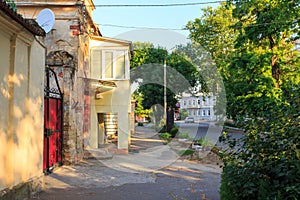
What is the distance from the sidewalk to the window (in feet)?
14.2

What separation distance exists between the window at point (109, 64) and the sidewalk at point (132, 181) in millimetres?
4314

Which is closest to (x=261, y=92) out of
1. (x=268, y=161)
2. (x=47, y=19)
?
(x=47, y=19)

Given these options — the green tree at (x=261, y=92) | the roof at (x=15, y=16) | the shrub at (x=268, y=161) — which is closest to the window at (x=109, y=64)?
the green tree at (x=261, y=92)

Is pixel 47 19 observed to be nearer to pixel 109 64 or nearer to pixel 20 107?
pixel 109 64

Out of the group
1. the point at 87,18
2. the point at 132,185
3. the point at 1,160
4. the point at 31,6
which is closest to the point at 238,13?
the point at 87,18

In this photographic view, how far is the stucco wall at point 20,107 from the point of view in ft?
16.5

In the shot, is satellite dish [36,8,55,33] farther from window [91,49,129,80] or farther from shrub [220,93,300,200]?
shrub [220,93,300,200]

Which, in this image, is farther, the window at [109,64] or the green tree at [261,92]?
the window at [109,64]

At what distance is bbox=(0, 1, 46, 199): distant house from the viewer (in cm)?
498

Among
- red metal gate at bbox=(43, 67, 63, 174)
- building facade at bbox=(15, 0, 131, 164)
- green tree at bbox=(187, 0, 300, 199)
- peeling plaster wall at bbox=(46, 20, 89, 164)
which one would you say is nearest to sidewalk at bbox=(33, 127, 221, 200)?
red metal gate at bbox=(43, 67, 63, 174)

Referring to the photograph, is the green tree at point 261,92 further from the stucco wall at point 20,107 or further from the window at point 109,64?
the window at point 109,64

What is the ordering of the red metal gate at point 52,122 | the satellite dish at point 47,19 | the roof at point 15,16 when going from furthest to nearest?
the satellite dish at point 47,19, the red metal gate at point 52,122, the roof at point 15,16

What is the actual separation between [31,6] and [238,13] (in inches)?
498

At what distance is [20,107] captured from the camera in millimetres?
5582
